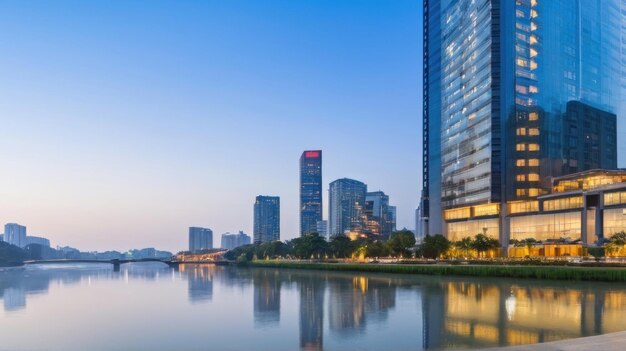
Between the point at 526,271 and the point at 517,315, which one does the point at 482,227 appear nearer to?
the point at 526,271

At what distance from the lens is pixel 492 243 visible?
6245 inches

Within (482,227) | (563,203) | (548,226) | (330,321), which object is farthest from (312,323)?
(482,227)

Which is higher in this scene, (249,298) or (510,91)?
(510,91)

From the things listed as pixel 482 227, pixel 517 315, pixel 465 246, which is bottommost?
pixel 465 246

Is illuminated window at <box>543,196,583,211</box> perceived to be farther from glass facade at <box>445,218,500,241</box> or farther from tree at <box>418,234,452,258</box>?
tree at <box>418,234,452,258</box>

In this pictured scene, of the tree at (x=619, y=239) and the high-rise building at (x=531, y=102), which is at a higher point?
the high-rise building at (x=531, y=102)

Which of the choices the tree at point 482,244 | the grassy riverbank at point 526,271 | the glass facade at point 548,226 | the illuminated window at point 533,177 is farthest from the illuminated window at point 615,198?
the grassy riverbank at point 526,271

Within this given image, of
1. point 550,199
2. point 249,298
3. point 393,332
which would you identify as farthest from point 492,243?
point 393,332

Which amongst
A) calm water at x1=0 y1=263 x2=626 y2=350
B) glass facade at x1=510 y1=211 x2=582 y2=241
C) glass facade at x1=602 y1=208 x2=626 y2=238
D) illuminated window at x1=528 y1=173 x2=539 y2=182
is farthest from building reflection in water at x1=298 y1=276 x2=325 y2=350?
illuminated window at x1=528 y1=173 x2=539 y2=182

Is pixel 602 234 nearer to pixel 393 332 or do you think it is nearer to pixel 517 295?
pixel 517 295

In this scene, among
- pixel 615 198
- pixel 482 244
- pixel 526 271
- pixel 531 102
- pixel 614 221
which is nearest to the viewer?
pixel 526 271

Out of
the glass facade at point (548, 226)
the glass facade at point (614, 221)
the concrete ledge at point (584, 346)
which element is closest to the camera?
the concrete ledge at point (584, 346)

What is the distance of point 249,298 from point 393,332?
38.9 metres

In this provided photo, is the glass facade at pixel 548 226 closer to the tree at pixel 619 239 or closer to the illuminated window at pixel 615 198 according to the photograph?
the illuminated window at pixel 615 198
